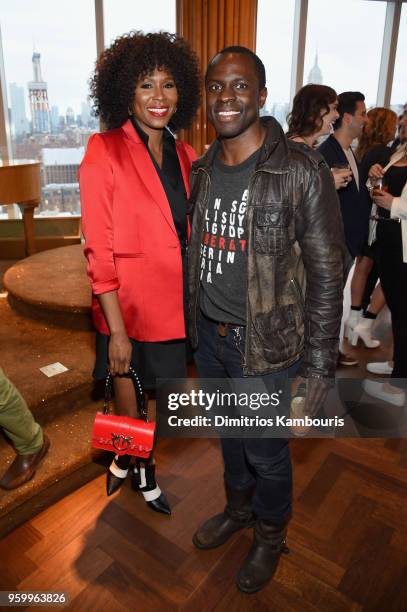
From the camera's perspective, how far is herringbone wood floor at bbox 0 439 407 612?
1551 mm

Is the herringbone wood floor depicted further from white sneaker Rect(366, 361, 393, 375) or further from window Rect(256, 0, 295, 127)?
window Rect(256, 0, 295, 127)

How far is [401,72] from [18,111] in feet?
17.3

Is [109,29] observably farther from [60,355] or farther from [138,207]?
[138,207]

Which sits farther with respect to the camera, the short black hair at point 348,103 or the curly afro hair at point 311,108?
the short black hair at point 348,103

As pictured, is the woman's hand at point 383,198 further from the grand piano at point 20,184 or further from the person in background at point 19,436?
the grand piano at point 20,184

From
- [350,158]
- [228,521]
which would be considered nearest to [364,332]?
[350,158]

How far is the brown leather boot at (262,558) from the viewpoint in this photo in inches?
61.3

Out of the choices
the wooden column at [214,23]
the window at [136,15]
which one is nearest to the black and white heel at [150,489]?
the wooden column at [214,23]

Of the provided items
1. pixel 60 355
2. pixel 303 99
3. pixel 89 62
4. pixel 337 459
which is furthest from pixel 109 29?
pixel 337 459

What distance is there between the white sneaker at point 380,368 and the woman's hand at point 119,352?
2.00 meters

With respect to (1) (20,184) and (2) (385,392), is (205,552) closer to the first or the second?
(2) (385,392)

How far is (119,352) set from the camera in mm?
1517

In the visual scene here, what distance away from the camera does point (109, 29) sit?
5473 mm

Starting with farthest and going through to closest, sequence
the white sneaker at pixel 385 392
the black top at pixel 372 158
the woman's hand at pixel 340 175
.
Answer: the black top at pixel 372 158 → the white sneaker at pixel 385 392 → the woman's hand at pixel 340 175
